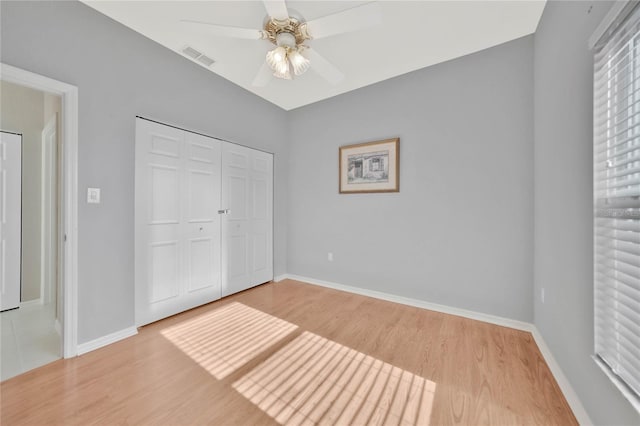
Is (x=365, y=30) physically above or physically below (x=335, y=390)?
above

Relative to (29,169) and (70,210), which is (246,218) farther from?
(29,169)

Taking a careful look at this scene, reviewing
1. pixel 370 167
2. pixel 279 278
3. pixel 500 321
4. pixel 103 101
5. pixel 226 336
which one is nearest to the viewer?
pixel 103 101

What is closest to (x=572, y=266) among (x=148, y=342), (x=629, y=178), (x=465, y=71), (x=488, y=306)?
(x=629, y=178)

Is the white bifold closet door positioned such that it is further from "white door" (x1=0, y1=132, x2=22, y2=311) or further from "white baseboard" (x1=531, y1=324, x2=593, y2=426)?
"white baseboard" (x1=531, y1=324, x2=593, y2=426)

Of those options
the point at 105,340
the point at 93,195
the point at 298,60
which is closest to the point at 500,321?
the point at 298,60

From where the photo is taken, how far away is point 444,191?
2521 mm

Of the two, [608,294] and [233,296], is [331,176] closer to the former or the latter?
[233,296]

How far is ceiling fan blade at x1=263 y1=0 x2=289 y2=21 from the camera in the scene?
1.40 meters

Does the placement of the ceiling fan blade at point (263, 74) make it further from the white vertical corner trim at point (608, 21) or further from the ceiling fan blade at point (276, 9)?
the white vertical corner trim at point (608, 21)

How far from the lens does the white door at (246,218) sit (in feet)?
9.55

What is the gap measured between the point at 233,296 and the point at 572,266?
10.2ft

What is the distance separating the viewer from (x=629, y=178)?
36.7 inches

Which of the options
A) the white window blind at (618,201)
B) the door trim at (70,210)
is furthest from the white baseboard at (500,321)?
the door trim at (70,210)

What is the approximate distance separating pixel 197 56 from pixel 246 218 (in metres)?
1.86
